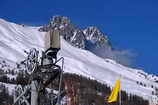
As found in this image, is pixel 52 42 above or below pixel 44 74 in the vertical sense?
above

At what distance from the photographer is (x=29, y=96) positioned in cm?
624

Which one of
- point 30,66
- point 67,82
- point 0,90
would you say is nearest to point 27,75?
point 30,66

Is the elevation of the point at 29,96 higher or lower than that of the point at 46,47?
lower

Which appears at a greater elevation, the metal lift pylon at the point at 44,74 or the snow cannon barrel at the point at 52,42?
the snow cannon barrel at the point at 52,42

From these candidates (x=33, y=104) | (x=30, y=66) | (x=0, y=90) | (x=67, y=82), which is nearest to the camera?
(x=33, y=104)

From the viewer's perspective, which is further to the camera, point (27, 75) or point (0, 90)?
point (0, 90)

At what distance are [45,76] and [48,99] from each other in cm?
38

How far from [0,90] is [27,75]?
17087cm

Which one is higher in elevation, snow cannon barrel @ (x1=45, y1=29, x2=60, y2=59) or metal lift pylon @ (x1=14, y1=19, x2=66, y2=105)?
snow cannon barrel @ (x1=45, y1=29, x2=60, y2=59)

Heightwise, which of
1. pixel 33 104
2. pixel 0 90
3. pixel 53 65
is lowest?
pixel 33 104

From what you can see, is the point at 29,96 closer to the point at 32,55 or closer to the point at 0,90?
the point at 32,55

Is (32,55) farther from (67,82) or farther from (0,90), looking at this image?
(0,90)

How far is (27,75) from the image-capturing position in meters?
6.31

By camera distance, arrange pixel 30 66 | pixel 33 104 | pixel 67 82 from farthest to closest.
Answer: pixel 67 82 < pixel 30 66 < pixel 33 104
